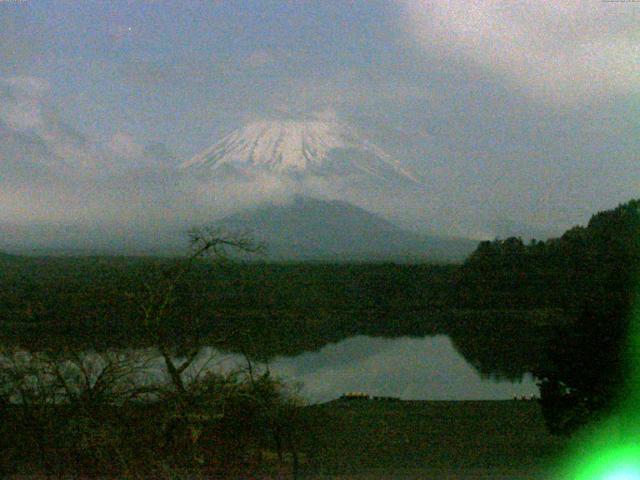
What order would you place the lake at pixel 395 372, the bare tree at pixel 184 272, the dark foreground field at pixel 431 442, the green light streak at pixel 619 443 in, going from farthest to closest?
1. the lake at pixel 395 372
2. the dark foreground field at pixel 431 442
3. the green light streak at pixel 619 443
4. the bare tree at pixel 184 272

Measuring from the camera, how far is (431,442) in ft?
23.5

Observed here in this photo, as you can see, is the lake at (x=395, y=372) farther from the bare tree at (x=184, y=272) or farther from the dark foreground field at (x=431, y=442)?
the bare tree at (x=184, y=272)

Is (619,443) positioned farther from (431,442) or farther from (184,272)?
(184,272)

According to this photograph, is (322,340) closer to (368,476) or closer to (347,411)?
(347,411)

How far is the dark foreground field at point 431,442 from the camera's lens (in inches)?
204

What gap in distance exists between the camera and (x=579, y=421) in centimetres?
591

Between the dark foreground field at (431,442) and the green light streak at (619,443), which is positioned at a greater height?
the green light streak at (619,443)

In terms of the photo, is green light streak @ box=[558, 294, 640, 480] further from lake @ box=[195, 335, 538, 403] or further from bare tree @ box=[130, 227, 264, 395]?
lake @ box=[195, 335, 538, 403]

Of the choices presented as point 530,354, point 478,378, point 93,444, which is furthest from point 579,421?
point 530,354

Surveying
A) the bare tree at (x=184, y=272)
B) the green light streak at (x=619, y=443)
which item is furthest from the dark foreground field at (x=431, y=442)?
the bare tree at (x=184, y=272)

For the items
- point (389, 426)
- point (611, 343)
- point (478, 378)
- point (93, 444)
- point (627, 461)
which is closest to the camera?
point (93, 444)

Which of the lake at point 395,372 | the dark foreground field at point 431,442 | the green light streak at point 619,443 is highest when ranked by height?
the green light streak at point 619,443

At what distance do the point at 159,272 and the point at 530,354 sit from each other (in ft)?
43.2

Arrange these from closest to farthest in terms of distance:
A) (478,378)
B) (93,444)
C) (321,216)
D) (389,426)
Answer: (93,444)
(389,426)
(478,378)
(321,216)
